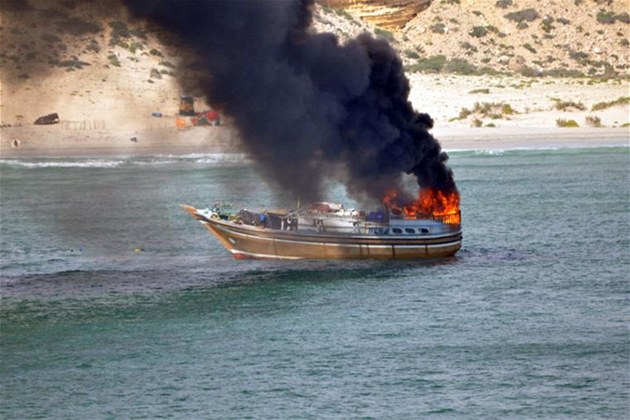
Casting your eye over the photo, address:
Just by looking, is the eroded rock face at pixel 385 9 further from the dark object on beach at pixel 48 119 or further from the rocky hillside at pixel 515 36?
the dark object on beach at pixel 48 119

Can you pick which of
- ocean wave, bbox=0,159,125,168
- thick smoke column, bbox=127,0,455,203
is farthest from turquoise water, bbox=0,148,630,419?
ocean wave, bbox=0,159,125,168

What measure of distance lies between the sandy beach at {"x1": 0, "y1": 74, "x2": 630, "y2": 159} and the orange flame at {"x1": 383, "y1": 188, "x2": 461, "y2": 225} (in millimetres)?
36077

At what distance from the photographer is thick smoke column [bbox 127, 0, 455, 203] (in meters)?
54.9

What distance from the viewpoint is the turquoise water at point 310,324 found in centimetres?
4009

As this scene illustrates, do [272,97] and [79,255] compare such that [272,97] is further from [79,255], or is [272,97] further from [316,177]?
[79,255]

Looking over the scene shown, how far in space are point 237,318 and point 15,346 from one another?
25.6 feet

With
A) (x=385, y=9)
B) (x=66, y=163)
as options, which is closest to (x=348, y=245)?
(x=66, y=163)

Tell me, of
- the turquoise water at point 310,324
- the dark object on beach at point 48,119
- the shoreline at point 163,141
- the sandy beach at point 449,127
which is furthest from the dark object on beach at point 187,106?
the shoreline at point 163,141

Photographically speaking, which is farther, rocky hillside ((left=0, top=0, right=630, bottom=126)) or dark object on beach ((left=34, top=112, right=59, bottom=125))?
dark object on beach ((left=34, top=112, right=59, bottom=125))

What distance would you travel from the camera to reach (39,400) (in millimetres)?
40812

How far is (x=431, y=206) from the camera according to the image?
61.2 metres

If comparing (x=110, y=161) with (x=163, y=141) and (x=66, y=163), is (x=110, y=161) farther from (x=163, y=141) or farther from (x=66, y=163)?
(x=163, y=141)

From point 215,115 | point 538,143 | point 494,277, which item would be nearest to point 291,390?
point 494,277

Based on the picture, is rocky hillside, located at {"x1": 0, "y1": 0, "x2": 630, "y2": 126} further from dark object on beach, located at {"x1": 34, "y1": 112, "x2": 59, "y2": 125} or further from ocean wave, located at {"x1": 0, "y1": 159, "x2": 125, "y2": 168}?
ocean wave, located at {"x1": 0, "y1": 159, "x2": 125, "y2": 168}
